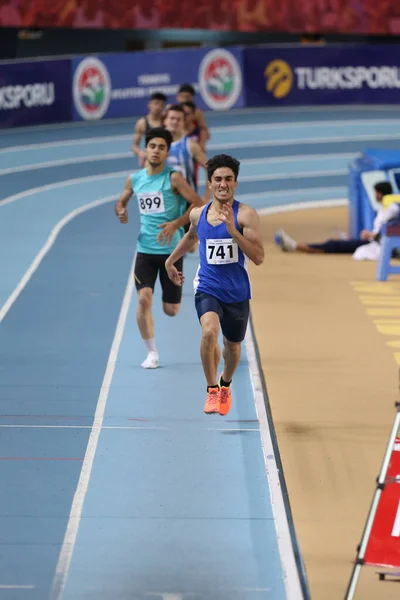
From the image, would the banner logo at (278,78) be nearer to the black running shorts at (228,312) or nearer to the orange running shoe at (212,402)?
the black running shorts at (228,312)

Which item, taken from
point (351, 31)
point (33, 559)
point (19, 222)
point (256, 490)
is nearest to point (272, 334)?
point (256, 490)

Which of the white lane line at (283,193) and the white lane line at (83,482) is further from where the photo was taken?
the white lane line at (283,193)

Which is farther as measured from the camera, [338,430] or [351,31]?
[351,31]

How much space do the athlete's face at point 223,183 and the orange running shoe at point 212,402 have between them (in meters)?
1.40

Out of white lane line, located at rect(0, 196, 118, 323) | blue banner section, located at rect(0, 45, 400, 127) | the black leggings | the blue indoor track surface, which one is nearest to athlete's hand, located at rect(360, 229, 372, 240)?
the black leggings

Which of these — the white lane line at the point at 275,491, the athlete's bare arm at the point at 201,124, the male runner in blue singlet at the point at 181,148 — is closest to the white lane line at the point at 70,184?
the athlete's bare arm at the point at 201,124

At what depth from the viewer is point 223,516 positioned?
7562mm

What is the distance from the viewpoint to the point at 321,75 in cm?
3475

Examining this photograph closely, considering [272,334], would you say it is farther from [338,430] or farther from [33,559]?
[33,559]

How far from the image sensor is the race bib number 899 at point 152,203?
10703mm

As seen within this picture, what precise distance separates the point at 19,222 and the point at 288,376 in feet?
31.4

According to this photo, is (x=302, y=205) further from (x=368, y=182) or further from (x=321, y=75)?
(x=321, y=75)

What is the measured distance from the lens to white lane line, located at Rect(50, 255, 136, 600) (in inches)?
260

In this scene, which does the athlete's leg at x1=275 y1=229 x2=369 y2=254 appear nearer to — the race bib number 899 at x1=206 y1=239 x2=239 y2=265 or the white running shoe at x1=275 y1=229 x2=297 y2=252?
the white running shoe at x1=275 y1=229 x2=297 y2=252
